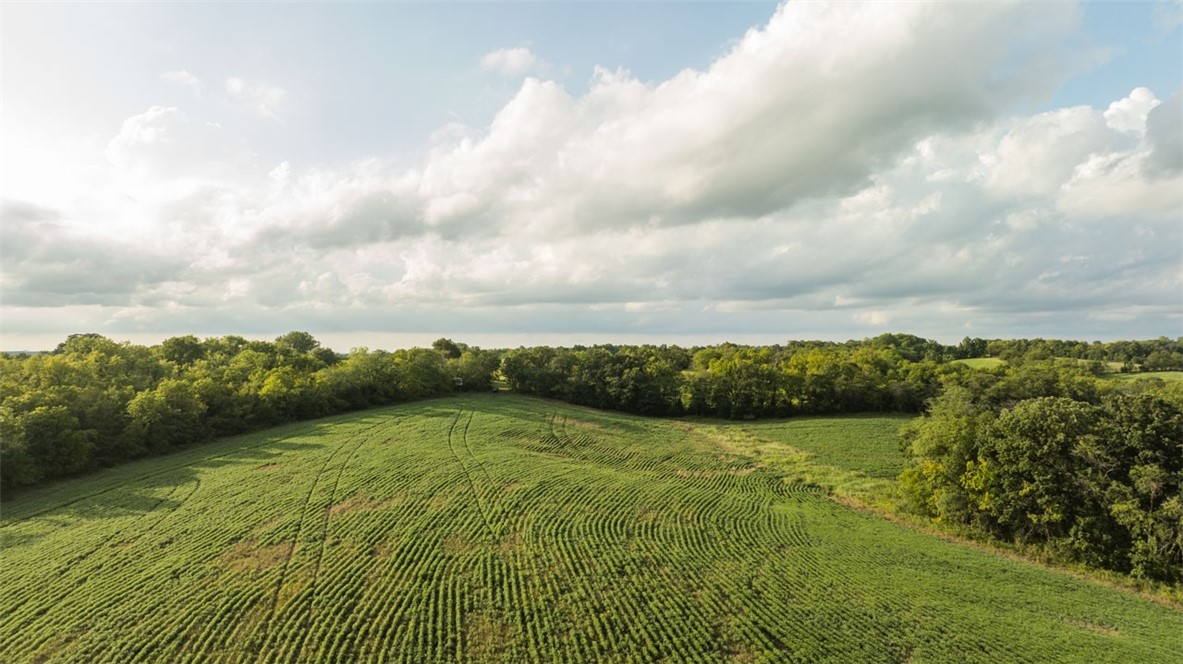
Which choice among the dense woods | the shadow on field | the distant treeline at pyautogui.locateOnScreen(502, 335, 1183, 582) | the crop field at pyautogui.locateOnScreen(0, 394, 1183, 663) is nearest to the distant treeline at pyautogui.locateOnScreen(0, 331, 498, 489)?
the dense woods

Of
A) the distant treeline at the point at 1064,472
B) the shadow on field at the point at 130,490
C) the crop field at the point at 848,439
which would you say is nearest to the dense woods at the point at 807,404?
the distant treeline at the point at 1064,472

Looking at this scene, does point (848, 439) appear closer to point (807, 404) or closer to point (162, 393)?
point (807, 404)

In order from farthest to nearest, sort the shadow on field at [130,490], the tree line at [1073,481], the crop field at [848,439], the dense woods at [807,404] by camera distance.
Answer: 1. the crop field at [848,439]
2. the shadow on field at [130,490]
3. the dense woods at [807,404]
4. the tree line at [1073,481]

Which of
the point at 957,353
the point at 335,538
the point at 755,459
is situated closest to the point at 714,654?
the point at 335,538

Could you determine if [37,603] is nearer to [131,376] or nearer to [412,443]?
[412,443]

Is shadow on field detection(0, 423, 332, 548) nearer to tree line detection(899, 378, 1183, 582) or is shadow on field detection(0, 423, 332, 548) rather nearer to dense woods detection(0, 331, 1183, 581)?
dense woods detection(0, 331, 1183, 581)

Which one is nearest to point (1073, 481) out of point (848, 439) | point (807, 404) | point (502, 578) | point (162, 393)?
point (848, 439)

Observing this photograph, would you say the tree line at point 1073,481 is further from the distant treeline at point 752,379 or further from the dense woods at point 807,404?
the distant treeline at point 752,379
